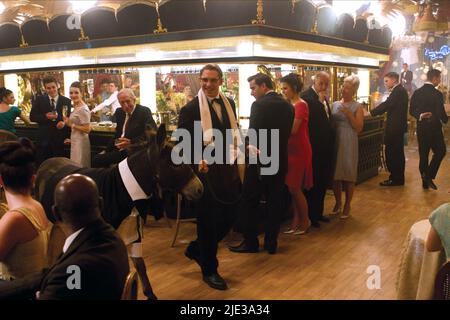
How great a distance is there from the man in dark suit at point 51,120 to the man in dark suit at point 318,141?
3045mm

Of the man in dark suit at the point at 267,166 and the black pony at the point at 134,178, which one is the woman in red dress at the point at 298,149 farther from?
the black pony at the point at 134,178

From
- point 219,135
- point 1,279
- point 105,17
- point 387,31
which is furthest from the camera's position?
point 387,31

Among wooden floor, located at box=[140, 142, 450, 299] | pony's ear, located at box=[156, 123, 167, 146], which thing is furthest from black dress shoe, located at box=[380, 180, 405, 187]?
pony's ear, located at box=[156, 123, 167, 146]

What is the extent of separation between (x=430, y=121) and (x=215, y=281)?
4979 mm

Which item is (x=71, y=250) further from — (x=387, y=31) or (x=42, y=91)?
(x=387, y=31)

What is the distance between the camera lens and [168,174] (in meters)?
3.27

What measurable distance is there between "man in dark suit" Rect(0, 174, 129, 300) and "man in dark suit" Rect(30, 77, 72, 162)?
4.79m

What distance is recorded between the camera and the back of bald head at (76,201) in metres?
1.88

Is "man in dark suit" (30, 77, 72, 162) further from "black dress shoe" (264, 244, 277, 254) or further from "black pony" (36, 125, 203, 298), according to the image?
"black pony" (36, 125, 203, 298)

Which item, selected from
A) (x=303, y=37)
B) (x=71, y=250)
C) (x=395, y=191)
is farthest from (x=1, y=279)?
(x=395, y=191)

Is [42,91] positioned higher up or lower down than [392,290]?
higher up

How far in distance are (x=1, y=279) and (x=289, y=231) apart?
359cm

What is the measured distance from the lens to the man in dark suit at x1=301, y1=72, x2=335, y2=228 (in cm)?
557

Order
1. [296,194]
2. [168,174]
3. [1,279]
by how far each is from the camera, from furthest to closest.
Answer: [296,194] → [168,174] → [1,279]
